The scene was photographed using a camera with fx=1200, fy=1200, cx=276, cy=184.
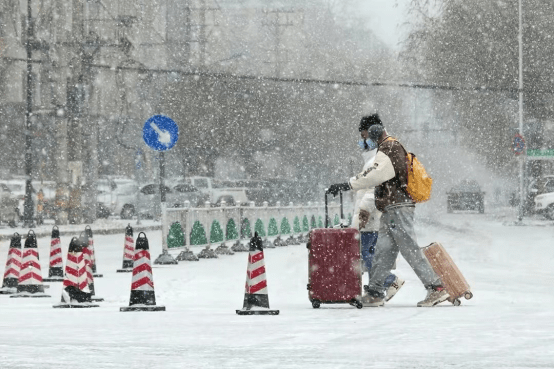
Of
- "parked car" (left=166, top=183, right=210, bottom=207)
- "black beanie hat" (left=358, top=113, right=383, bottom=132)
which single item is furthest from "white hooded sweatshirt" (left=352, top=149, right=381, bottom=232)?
"parked car" (left=166, top=183, right=210, bottom=207)

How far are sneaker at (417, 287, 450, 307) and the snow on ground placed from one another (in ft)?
0.50

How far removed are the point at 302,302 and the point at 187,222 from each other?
9.65 meters

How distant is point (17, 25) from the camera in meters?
53.5

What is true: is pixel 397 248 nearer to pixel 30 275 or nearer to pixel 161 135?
pixel 30 275

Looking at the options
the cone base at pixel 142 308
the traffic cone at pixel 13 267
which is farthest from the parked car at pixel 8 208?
the cone base at pixel 142 308

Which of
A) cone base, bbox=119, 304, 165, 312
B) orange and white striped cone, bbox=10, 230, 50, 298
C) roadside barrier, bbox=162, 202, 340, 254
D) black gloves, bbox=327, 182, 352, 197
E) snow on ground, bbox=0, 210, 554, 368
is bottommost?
snow on ground, bbox=0, 210, 554, 368

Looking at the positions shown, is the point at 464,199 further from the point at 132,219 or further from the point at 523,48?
the point at 132,219

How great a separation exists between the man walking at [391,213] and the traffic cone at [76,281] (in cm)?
271

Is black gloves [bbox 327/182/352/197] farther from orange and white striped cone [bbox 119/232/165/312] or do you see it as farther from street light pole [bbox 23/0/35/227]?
street light pole [bbox 23/0/35/227]

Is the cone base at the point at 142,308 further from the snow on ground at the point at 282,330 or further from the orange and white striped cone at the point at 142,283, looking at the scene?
the snow on ground at the point at 282,330

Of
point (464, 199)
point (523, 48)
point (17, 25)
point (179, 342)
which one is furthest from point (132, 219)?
point (179, 342)

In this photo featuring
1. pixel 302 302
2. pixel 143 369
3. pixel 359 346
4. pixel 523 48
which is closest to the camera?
pixel 143 369

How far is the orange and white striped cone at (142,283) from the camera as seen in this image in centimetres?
1180

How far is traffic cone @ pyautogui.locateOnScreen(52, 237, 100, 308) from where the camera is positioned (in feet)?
39.7
